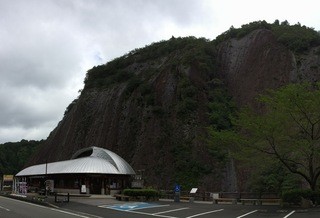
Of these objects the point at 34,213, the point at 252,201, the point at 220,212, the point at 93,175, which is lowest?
the point at 252,201

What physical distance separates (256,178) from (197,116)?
18177 mm

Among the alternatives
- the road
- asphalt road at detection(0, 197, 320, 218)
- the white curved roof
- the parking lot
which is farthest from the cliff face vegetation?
the road

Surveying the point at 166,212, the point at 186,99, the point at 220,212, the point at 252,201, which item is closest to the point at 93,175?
the point at 252,201

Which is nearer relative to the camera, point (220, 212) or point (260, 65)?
point (220, 212)

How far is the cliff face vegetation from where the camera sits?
55000mm

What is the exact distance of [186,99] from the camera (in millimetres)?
61562

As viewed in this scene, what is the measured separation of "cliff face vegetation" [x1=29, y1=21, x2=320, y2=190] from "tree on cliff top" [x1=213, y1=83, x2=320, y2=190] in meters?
21.5

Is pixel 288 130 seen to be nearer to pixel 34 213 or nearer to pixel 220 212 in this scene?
pixel 220 212

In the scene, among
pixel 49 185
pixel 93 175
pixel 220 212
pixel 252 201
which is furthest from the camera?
pixel 93 175

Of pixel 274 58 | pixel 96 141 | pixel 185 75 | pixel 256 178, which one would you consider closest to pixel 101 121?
pixel 96 141

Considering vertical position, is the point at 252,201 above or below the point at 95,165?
below

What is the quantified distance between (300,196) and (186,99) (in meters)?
36.1

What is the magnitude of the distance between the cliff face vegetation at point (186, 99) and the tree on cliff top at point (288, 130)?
2154 centimetres

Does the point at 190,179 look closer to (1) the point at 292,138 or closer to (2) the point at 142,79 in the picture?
(1) the point at 292,138
